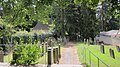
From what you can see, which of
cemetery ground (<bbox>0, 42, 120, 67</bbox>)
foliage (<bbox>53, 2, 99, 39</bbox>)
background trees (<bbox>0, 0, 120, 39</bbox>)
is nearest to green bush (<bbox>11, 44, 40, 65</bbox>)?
cemetery ground (<bbox>0, 42, 120, 67</bbox>)

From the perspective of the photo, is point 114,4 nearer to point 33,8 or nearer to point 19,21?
point 33,8

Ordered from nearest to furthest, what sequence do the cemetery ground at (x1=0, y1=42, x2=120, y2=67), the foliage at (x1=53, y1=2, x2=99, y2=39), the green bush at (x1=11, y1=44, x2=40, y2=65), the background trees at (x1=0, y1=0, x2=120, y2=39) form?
the background trees at (x1=0, y1=0, x2=120, y2=39) → the green bush at (x1=11, y1=44, x2=40, y2=65) → the cemetery ground at (x1=0, y1=42, x2=120, y2=67) → the foliage at (x1=53, y1=2, x2=99, y2=39)

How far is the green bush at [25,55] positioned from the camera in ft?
38.4

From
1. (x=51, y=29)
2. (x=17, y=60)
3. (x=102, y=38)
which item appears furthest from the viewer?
(x=51, y=29)

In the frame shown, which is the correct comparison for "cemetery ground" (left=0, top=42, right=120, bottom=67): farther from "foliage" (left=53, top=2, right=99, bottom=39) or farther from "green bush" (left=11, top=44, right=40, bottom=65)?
"foliage" (left=53, top=2, right=99, bottom=39)

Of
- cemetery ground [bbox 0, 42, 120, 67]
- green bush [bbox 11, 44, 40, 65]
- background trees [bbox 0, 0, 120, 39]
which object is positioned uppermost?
background trees [bbox 0, 0, 120, 39]

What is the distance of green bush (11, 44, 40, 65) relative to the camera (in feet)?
38.4

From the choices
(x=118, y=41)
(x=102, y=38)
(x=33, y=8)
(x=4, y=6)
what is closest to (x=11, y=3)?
(x=4, y=6)

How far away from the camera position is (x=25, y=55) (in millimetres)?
11867

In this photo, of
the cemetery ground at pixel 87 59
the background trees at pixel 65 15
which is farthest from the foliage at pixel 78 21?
the cemetery ground at pixel 87 59

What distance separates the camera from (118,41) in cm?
2745

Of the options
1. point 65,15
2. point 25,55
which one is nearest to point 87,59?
point 25,55

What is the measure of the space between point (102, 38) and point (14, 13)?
3419 centimetres

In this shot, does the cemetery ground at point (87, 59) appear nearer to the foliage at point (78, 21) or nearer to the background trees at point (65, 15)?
the background trees at point (65, 15)
